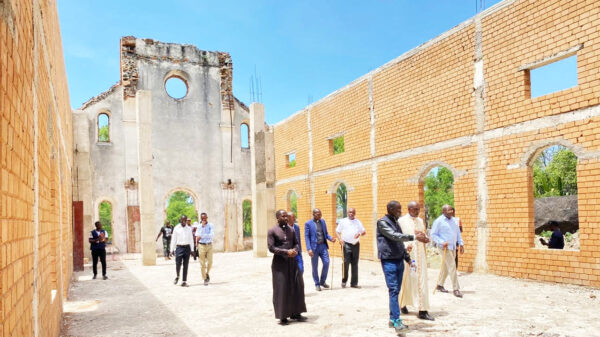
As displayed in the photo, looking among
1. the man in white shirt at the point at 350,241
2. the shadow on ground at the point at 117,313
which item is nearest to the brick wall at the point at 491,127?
the man in white shirt at the point at 350,241

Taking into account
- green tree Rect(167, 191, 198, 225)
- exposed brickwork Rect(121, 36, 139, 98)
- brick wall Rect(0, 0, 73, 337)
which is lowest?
green tree Rect(167, 191, 198, 225)

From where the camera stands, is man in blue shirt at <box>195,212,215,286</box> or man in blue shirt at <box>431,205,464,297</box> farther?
man in blue shirt at <box>195,212,215,286</box>

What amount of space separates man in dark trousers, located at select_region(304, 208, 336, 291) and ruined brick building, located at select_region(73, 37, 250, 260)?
12.5 m

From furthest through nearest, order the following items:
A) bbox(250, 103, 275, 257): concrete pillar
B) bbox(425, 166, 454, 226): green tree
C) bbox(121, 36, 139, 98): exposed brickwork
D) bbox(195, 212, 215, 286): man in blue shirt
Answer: bbox(425, 166, 454, 226): green tree
bbox(121, 36, 139, 98): exposed brickwork
bbox(250, 103, 275, 257): concrete pillar
bbox(195, 212, 215, 286): man in blue shirt

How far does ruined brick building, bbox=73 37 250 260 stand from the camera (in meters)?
20.6

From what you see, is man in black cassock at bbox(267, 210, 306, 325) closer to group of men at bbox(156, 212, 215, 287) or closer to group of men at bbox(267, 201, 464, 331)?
group of men at bbox(267, 201, 464, 331)

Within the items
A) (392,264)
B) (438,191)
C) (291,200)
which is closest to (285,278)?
(392,264)

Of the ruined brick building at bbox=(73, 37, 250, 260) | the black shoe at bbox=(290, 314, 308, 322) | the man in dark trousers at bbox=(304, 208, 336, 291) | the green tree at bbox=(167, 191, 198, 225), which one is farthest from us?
the green tree at bbox=(167, 191, 198, 225)

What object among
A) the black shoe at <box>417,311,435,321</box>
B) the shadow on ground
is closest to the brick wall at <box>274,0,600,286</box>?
the black shoe at <box>417,311,435,321</box>

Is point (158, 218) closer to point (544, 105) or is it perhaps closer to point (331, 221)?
Result: point (331, 221)

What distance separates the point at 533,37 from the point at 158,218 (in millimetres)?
16868

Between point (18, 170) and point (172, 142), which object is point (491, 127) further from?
point (172, 142)

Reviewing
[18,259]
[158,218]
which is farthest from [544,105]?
[158,218]

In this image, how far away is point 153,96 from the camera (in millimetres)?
21734
